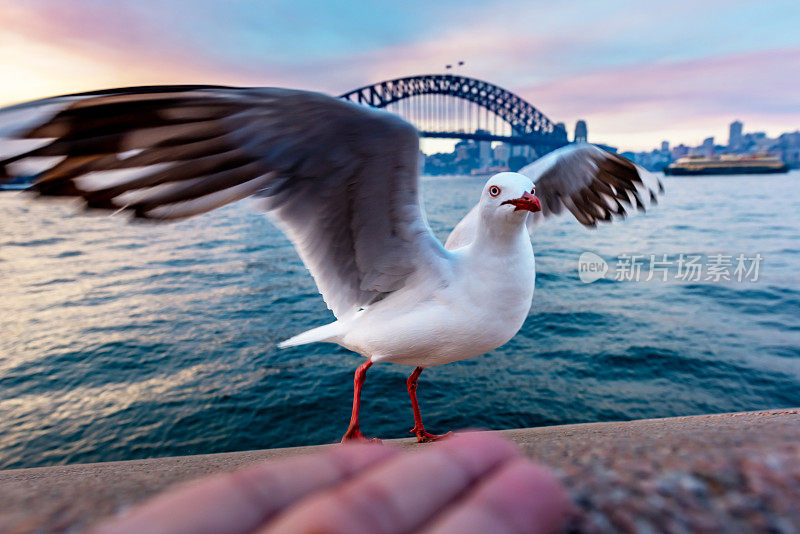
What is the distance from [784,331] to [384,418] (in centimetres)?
866

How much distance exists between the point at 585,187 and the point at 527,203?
5.79 feet

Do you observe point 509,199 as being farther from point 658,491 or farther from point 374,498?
point 374,498

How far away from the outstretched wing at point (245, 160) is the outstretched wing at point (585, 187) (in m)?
1.20

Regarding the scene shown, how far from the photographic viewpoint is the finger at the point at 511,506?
0.65 metres

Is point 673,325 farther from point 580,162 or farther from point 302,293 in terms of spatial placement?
point 302,293

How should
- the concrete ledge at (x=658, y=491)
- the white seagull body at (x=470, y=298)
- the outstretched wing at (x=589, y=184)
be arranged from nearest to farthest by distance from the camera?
1. the concrete ledge at (x=658, y=491)
2. the white seagull body at (x=470, y=298)
3. the outstretched wing at (x=589, y=184)

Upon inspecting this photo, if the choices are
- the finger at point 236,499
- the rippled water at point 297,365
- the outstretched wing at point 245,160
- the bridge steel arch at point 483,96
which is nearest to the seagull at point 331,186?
the outstretched wing at point 245,160

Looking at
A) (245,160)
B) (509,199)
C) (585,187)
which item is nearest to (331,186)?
(245,160)

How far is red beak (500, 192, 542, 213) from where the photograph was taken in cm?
225

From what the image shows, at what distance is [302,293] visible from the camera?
1242 cm

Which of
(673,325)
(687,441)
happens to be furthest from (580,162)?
(673,325)

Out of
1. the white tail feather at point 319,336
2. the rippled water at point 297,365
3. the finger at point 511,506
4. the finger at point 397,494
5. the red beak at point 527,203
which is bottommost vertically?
the rippled water at point 297,365

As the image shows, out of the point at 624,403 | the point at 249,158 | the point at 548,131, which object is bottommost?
the point at 624,403

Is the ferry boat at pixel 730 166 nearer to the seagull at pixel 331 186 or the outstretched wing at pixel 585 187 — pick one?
the outstretched wing at pixel 585 187
